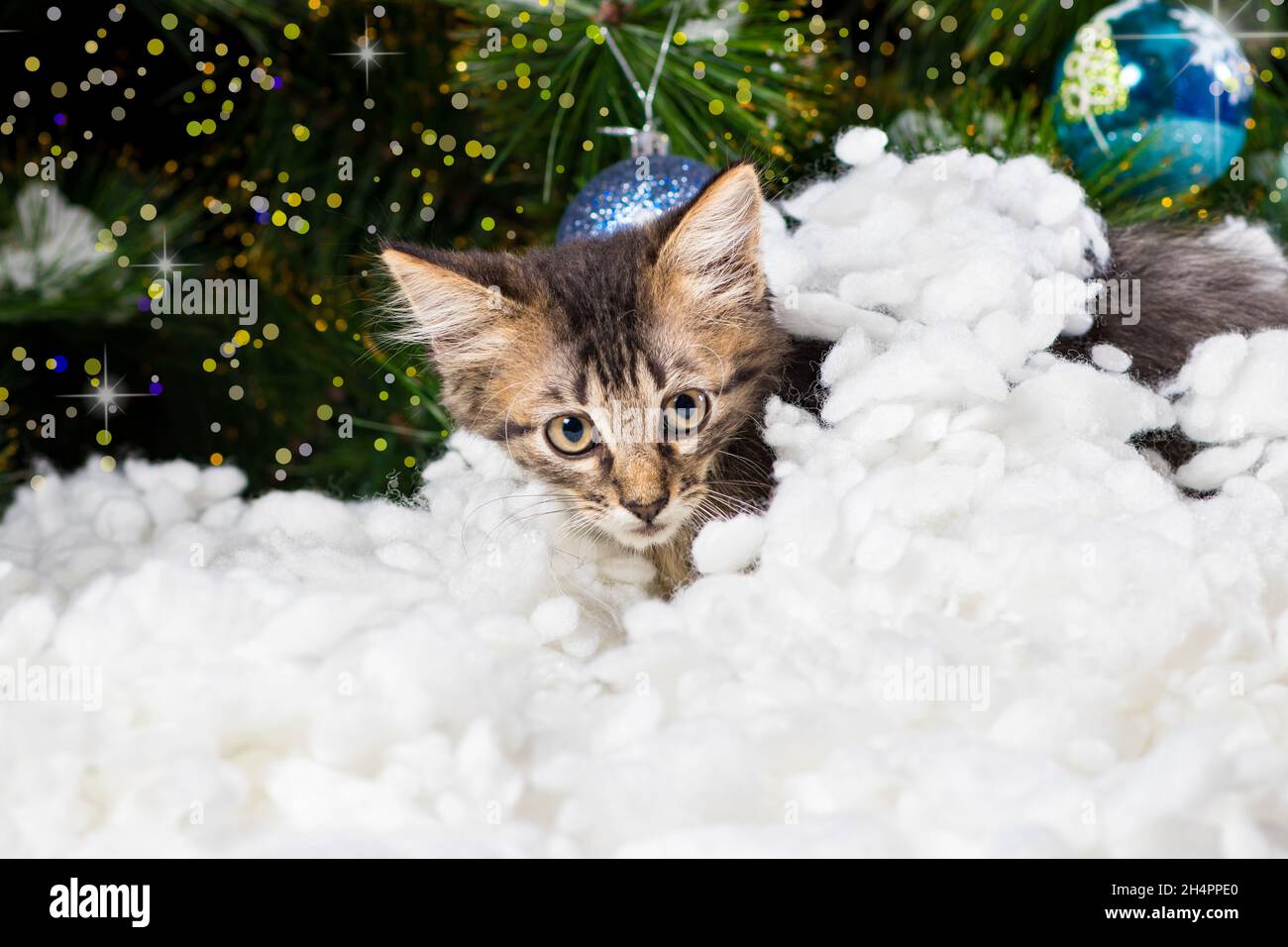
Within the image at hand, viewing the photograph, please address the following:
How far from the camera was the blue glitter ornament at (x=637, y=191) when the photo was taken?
3.41ft

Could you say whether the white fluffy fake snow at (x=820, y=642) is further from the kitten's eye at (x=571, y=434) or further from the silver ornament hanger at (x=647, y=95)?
the silver ornament hanger at (x=647, y=95)

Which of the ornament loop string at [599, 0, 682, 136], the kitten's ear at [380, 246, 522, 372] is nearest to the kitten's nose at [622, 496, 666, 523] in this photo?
the kitten's ear at [380, 246, 522, 372]

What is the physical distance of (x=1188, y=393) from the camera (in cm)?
83

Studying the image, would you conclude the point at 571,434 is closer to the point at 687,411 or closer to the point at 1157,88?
the point at 687,411

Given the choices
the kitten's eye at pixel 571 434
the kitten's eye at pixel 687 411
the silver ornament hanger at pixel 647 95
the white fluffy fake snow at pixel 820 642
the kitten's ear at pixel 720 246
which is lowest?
the white fluffy fake snow at pixel 820 642

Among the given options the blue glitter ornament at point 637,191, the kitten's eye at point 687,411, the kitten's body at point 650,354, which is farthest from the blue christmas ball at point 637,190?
the kitten's eye at point 687,411

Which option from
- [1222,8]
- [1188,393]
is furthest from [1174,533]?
[1222,8]

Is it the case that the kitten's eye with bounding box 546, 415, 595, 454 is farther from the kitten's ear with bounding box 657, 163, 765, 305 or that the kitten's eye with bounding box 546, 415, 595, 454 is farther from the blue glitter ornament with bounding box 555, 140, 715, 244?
the blue glitter ornament with bounding box 555, 140, 715, 244

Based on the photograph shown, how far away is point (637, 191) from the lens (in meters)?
1.04

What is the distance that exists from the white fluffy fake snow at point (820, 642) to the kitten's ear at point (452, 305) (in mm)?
131

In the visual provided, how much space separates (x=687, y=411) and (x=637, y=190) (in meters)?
0.27

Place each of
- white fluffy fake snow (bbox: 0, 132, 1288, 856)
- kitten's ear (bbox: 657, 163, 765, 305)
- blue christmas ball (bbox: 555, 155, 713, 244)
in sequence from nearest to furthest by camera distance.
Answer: white fluffy fake snow (bbox: 0, 132, 1288, 856)
kitten's ear (bbox: 657, 163, 765, 305)
blue christmas ball (bbox: 555, 155, 713, 244)

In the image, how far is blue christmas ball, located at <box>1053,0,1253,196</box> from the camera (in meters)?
1.09
